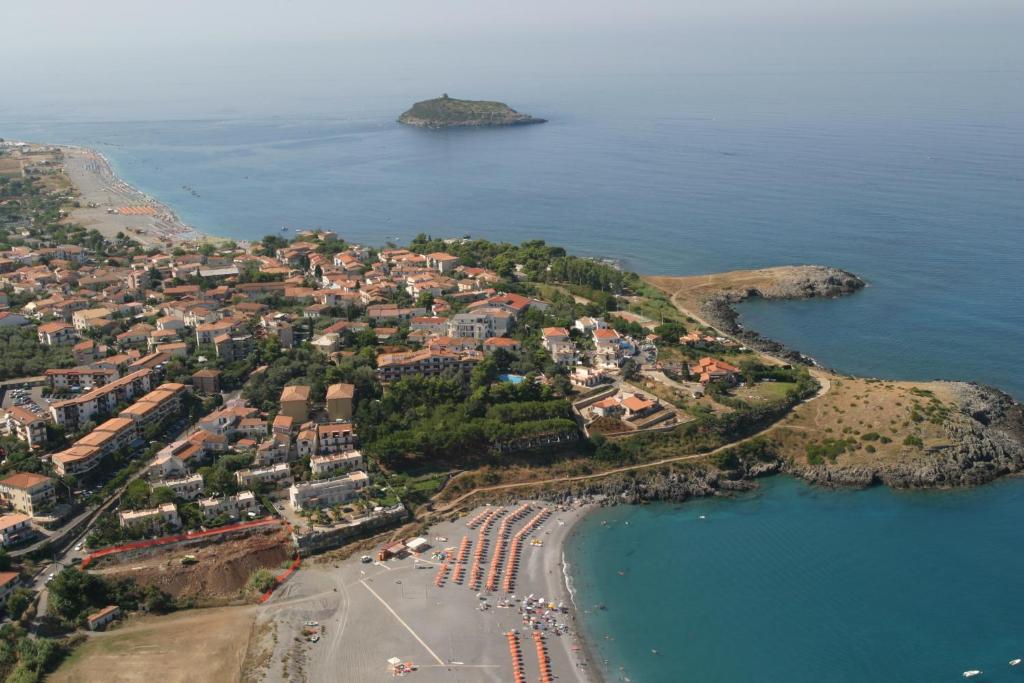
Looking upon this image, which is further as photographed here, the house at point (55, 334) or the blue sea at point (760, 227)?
the house at point (55, 334)

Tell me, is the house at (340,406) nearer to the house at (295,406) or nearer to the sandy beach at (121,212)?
the house at (295,406)

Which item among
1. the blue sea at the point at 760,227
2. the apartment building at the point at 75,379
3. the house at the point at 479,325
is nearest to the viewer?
the blue sea at the point at 760,227

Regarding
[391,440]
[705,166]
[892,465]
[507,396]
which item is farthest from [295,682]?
[705,166]

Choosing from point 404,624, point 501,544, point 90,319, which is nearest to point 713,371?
point 501,544

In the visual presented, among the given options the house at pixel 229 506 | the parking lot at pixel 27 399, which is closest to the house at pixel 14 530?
the house at pixel 229 506

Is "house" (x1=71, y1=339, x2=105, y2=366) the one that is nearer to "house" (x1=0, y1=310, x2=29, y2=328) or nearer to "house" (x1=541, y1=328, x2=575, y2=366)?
"house" (x1=0, y1=310, x2=29, y2=328)

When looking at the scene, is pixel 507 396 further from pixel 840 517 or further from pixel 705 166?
pixel 705 166

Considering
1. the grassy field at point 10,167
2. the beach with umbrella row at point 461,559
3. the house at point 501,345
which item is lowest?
the beach with umbrella row at point 461,559
